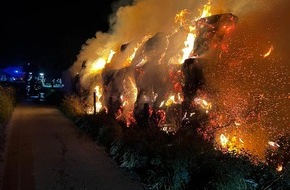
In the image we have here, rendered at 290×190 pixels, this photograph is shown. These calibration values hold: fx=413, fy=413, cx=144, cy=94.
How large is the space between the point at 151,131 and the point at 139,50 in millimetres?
6424

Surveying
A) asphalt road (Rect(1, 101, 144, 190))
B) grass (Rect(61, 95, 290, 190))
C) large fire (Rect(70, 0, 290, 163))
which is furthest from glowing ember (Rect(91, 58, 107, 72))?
grass (Rect(61, 95, 290, 190))

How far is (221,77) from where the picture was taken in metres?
10.6

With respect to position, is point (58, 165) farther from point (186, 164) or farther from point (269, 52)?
point (269, 52)

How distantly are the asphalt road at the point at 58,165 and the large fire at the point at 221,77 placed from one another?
7.05 feet

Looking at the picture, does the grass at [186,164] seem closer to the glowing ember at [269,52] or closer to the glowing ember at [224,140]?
the glowing ember at [224,140]

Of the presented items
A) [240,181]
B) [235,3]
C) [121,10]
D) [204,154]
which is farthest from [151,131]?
[121,10]

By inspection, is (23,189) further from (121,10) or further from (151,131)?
(121,10)

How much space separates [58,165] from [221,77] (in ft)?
15.1

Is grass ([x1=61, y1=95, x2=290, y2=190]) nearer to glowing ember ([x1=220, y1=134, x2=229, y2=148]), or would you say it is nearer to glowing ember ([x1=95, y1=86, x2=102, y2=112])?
glowing ember ([x1=220, y1=134, x2=229, y2=148])

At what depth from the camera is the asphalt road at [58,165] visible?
26.5 feet

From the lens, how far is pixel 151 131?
9805mm

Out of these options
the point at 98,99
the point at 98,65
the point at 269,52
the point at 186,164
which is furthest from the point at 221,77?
the point at 98,65

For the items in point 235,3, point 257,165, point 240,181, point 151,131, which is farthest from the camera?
point 235,3

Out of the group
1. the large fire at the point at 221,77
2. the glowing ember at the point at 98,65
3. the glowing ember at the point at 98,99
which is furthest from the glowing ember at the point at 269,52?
the glowing ember at the point at 98,65
